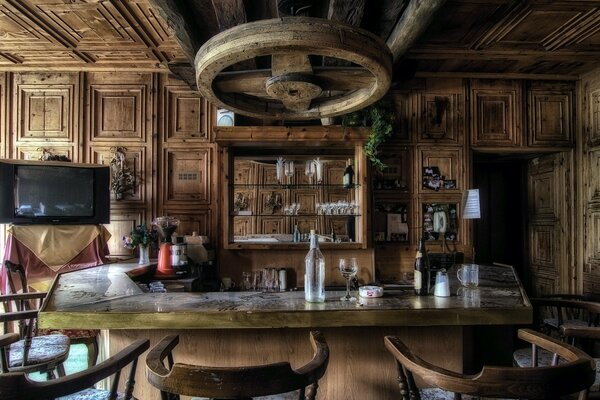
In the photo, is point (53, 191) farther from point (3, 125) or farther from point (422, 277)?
point (422, 277)

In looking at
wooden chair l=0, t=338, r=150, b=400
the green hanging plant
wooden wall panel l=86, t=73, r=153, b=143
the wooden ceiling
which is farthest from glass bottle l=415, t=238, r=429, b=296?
wooden wall panel l=86, t=73, r=153, b=143

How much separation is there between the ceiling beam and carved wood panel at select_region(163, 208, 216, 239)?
2529 mm

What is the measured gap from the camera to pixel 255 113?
91.4 inches

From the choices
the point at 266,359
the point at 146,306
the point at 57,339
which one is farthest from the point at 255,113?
the point at 57,339

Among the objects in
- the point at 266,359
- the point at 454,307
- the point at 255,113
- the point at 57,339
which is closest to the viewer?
the point at 454,307

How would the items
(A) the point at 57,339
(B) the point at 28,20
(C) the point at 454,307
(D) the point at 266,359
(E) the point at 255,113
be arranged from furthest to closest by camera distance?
(B) the point at 28,20, (A) the point at 57,339, (E) the point at 255,113, (D) the point at 266,359, (C) the point at 454,307

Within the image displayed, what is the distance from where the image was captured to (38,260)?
332 cm

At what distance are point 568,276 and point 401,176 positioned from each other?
2.13m

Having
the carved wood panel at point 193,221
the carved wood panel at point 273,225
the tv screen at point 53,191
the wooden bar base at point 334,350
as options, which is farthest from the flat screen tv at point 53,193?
the wooden bar base at point 334,350

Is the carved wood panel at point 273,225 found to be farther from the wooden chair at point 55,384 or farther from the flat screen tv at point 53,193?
the wooden chair at point 55,384

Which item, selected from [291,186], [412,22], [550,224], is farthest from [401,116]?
[550,224]

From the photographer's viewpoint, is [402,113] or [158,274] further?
[402,113]

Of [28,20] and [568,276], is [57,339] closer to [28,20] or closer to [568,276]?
[28,20]

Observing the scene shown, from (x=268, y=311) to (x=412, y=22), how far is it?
6.36ft
